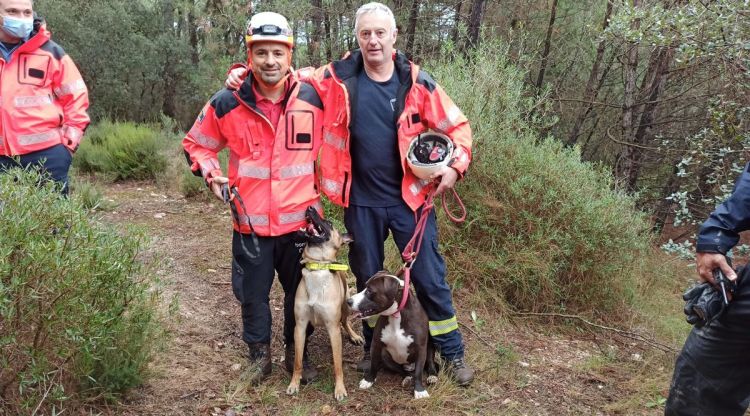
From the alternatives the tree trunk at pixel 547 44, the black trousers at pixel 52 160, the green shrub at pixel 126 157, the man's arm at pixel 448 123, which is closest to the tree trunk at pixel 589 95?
the tree trunk at pixel 547 44

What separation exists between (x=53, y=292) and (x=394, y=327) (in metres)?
1.89

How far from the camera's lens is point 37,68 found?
3.97 m

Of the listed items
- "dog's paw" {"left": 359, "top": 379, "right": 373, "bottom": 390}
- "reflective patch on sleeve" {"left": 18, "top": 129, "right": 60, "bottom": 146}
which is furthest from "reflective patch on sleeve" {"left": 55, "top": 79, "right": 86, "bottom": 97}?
"dog's paw" {"left": 359, "top": 379, "right": 373, "bottom": 390}

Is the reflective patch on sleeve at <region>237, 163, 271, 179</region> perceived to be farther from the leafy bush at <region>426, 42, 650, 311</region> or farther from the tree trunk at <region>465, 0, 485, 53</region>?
the tree trunk at <region>465, 0, 485, 53</region>

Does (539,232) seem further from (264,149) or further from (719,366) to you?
(264,149)

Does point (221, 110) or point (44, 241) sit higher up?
point (221, 110)

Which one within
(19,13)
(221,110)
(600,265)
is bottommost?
(600,265)

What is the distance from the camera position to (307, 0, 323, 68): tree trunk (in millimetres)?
9133

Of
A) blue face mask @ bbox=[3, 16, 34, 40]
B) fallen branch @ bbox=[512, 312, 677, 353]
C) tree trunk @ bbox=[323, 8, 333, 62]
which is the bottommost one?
fallen branch @ bbox=[512, 312, 677, 353]

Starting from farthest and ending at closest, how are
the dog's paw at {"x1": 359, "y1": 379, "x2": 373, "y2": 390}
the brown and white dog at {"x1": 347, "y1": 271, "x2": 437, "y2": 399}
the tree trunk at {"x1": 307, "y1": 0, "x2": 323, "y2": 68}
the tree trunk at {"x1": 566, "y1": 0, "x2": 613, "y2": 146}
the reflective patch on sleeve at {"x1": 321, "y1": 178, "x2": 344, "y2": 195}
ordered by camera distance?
1. the tree trunk at {"x1": 566, "y1": 0, "x2": 613, "y2": 146}
2. the tree trunk at {"x1": 307, "y1": 0, "x2": 323, "y2": 68}
3. the dog's paw at {"x1": 359, "y1": 379, "x2": 373, "y2": 390}
4. the reflective patch on sleeve at {"x1": 321, "y1": 178, "x2": 344, "y2": 195}
5. the brown and white dog at {"x1": 347, "y1": 271, "x2": 437, "y2": 399}

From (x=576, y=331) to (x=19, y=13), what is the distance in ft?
16.4

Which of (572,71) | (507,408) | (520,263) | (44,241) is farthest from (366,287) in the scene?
(572,71)

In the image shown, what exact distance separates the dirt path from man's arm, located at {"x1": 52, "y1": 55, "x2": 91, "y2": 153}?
3.52 ft

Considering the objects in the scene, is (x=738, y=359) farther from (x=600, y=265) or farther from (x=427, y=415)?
(x=600, y=265)
